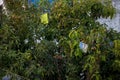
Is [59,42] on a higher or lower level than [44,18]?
lower

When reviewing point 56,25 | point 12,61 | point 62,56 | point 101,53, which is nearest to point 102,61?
point 101,53

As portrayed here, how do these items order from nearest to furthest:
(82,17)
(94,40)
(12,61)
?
(94,40) → (12,61) → (82,17)

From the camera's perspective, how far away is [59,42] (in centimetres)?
434

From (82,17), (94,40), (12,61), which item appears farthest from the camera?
(82,17)

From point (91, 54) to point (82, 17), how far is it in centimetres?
73

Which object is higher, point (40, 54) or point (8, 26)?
point (8, 26)

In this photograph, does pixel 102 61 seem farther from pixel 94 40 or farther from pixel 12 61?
pixel 12 61

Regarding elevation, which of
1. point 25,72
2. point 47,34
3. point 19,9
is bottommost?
point 25,72

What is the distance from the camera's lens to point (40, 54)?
4.21 m

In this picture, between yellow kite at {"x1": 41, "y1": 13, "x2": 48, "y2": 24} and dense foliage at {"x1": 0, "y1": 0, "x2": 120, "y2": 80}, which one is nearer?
dense foliage at {"x1": 0, "y1": 0, "x2": 120, "y2": 80}

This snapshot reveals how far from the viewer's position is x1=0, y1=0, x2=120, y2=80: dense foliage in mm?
3916

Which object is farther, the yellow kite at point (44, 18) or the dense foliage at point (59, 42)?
the yellow kite at point (44, 18)

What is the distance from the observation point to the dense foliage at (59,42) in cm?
392

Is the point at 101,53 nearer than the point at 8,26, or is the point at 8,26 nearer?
the point at 101,53
